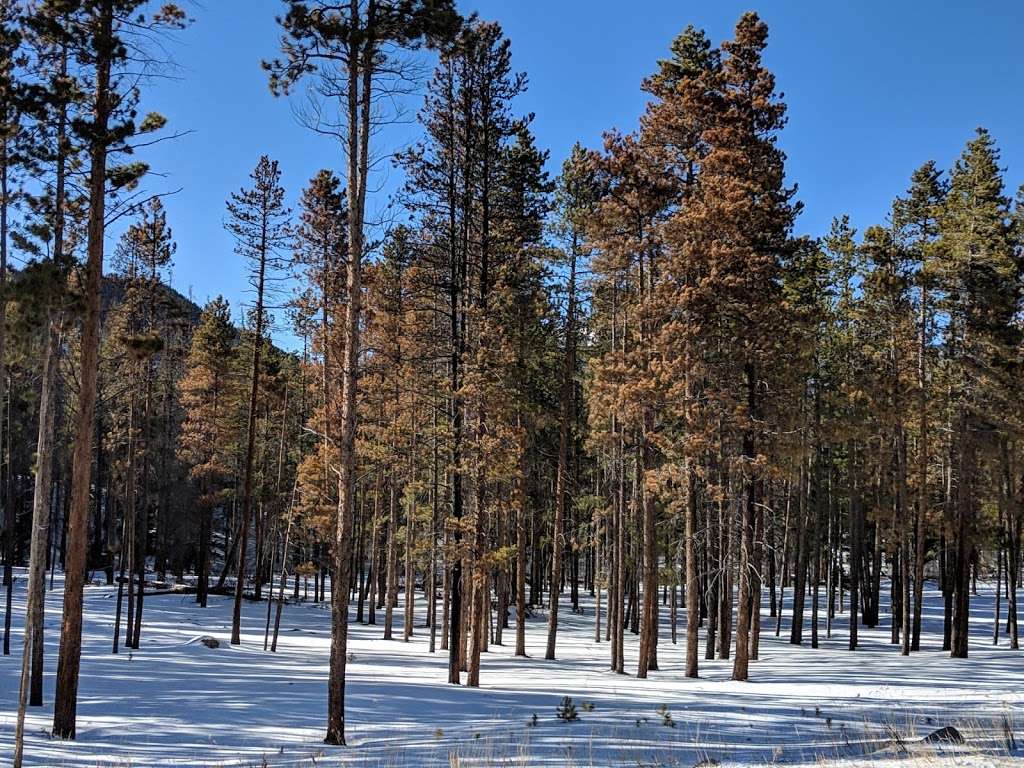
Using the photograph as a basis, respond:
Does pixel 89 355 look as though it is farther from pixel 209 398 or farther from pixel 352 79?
pixel 209 398

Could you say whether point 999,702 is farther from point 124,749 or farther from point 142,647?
point 142,647

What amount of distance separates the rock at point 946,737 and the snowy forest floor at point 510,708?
179 mm

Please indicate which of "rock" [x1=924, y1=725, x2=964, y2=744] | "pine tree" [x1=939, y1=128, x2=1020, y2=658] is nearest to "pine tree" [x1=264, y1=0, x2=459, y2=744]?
"rock" [x1=924, y1=725, x2=964, y2=744]

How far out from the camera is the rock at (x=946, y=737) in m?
10.3

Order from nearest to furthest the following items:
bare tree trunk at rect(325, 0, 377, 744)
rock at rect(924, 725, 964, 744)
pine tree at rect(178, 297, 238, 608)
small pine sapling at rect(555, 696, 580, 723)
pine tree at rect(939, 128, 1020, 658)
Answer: rock at rect(924, 725, 964, 744) < bare tree trunk at rect(325, 0, 377, 744) < small pine sapling at rect(555, 696, 580, 723) < pine tree at rect(939, 128, 1020, 658) < pine tree at rect(178, 297, 238, 608)

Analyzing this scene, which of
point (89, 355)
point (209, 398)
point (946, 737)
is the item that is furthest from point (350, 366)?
point (209, 398)

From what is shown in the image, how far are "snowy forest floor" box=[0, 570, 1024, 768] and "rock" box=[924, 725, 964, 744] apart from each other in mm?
179

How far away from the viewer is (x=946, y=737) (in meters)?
10.5

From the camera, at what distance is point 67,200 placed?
15586 millimetres

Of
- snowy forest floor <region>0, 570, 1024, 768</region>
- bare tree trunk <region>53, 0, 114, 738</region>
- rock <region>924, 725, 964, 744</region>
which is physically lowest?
snowy forest floor <region>0, 570, 1024, 768</region>

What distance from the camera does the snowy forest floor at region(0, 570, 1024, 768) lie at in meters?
10.6

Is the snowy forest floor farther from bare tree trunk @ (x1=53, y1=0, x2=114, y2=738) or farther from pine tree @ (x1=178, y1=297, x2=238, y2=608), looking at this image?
pine tree @ (x1=178, y1=297, x2=238, y2=608)

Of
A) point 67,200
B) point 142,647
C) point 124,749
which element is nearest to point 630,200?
point 67,200

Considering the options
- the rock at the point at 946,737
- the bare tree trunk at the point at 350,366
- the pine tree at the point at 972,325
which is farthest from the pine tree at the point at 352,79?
the pine tree at the point at 972,325
